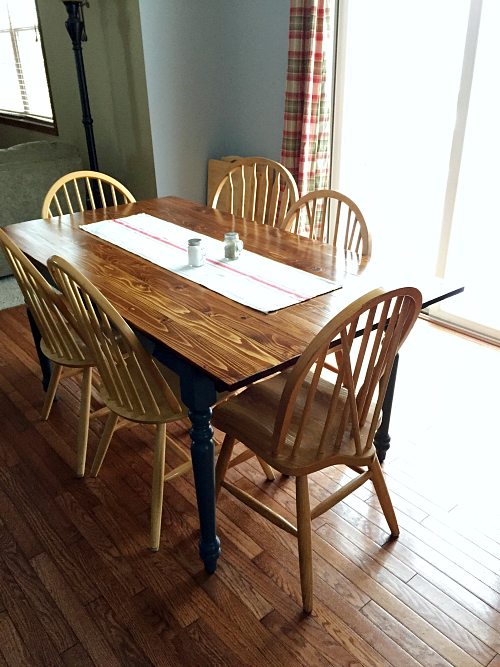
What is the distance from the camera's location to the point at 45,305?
5.89ft

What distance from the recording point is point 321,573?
1646 millimetres

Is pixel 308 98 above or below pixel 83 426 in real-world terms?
above

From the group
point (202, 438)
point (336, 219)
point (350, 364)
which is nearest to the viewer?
point (350, 364)

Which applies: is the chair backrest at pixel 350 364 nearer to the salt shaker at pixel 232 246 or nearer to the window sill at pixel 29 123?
the salt shaker at pixel 232 246

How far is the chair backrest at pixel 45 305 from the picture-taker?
1.67m

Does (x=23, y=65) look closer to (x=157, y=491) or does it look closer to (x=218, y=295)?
(x=218, y=295)

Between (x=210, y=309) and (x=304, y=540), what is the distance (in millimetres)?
683

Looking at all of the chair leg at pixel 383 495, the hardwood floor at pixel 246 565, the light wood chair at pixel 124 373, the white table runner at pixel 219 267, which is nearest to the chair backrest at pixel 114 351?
the light wood chair at pixel 124 373

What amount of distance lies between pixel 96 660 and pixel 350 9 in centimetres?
322

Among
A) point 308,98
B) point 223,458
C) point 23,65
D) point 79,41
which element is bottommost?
point 223,458

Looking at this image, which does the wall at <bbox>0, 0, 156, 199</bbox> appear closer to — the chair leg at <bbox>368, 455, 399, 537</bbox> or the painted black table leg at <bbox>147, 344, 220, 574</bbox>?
the painted black table leg at <bbox>147, 344, 220, 574</bbox>

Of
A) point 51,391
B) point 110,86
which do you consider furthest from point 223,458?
point 110,86

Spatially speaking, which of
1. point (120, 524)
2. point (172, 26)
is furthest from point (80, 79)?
point (120, 524)

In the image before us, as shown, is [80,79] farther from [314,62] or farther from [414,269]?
[414,269]
